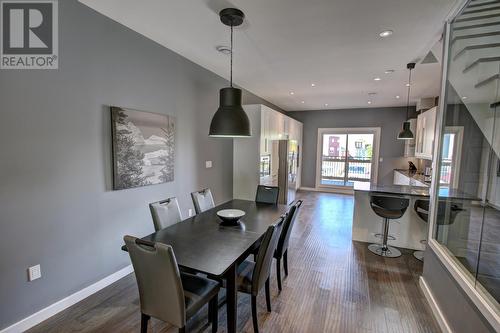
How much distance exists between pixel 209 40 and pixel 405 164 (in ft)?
22.5

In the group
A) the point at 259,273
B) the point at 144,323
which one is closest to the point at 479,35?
the point at 259,273

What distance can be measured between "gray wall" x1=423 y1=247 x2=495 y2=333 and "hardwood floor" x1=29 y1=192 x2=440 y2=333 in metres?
0.20

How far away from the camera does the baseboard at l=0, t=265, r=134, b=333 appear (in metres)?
1.95

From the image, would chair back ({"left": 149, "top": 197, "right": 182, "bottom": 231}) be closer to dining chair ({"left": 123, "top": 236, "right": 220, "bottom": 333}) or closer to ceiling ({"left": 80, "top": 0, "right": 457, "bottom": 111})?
dining chair ({"left": 123, "top": 236, "right": 220, "bottom": 333})

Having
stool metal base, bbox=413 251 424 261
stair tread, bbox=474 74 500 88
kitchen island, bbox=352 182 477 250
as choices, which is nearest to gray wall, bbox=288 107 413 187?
kitchen island, bbox=352 182 477 250

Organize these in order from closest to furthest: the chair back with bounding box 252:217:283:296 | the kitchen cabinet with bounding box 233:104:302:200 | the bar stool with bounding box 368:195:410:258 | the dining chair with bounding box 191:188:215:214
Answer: the chair back with bounding box 252:217:283:296, the dining chair with bounding box 191:188:215:214, the bar stool with bounding box 368:195:410:258, the kitchen cabinet with bounding box 233:104:302:200

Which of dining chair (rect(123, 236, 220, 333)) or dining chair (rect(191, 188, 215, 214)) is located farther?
dining chair (rect(191, 188, 215, 214))

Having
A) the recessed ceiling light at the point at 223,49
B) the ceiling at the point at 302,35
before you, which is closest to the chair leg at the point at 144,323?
the ceiling at the point at 302,35

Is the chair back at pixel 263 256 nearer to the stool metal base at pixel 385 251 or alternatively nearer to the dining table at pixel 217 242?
the dining table at pixel 217 242

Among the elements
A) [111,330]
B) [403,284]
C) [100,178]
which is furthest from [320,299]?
[100,178]

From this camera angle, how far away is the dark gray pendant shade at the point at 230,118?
2301 mm

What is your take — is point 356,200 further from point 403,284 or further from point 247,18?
Answer: point 247,18

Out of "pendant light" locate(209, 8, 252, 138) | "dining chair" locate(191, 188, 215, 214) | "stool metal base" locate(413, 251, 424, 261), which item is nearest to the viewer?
"pendant light" locate(209, 8, 252, 138)

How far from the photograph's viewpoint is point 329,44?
293cm
